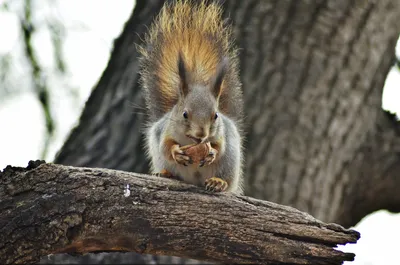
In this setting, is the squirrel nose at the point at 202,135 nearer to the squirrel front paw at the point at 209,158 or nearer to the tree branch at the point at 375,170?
the squirrel front paw at the point at 209,158

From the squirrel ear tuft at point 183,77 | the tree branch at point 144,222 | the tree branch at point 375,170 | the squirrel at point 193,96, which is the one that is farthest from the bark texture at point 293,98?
the tree branch at point 144,222

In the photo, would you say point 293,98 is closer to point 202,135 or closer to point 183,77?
point 183,77

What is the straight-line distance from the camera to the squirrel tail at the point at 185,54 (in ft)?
7.71

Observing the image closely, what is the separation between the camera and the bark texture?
2822 mm

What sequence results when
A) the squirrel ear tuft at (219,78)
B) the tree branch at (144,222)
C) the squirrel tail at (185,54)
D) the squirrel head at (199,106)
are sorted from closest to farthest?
the tree branch at (144,222), the squirrel head at (199,106), the squirrel ear tuft at (219,78), the squirrel tail at (185,54)

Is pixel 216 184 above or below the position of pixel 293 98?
below

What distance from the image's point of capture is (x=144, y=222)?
173 centimetres

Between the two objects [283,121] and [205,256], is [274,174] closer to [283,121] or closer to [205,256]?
[283,121]

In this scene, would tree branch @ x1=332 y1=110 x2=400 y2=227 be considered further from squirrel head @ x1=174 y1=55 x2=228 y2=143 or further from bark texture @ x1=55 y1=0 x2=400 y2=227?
squirrel head @ x1=174 y1=55 x2=228 y2=143

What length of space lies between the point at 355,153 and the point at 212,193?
124 centimetres

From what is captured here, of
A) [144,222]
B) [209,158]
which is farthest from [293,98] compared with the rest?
[144,222]

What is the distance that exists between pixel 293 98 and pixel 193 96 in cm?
79

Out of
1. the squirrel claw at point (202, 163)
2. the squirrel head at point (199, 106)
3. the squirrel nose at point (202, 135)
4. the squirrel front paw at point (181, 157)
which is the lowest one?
the squirrel claw at point (202, 163)

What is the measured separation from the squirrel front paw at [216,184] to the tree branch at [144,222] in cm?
10
